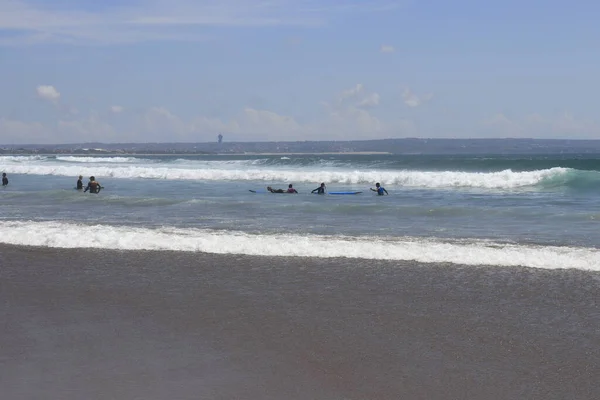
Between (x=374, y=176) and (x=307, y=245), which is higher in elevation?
(x=307, y=245)

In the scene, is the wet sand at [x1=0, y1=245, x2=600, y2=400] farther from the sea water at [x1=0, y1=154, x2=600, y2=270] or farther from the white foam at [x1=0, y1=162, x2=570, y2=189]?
the white foam at [x1=0, y1=162, x2=570, y2=189]

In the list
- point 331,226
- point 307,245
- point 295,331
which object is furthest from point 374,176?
point 295,331

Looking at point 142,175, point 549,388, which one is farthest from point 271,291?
point 142,175

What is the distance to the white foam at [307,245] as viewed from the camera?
1198 centimetres

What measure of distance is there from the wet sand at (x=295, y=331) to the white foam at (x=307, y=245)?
0.73m

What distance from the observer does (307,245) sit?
13.2 m

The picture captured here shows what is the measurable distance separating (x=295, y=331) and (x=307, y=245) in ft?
17.0

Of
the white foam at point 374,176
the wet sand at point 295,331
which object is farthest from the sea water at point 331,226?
the white foam at point 374,176

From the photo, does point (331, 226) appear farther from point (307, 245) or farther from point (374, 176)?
point (374, 176)

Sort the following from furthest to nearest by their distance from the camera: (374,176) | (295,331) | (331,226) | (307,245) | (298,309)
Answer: (374,176) → (331,226) → (307,245) → (298,309) → (295,331)

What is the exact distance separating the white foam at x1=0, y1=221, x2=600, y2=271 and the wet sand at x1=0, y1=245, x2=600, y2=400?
730 millimetres

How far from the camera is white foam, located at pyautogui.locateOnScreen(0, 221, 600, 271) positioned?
39.3ft

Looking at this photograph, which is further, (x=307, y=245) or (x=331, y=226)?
(x=331, y=226)

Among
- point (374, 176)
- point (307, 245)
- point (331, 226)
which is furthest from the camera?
point (374, 176)
